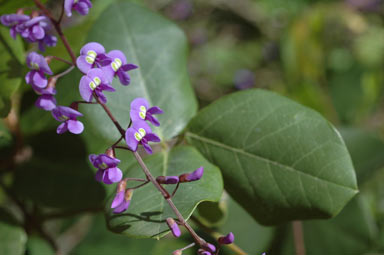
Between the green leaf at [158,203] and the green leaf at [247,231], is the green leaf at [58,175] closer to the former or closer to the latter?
the green leaf at [158,203]

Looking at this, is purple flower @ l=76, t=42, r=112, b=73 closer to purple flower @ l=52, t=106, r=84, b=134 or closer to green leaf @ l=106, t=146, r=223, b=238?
purple flower @ l=52, t=106, r=84, b=134

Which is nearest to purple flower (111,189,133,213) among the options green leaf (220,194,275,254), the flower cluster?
the flower cluster

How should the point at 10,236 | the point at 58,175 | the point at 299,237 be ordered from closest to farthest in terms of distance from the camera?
the point at 10,236, the point at 58,175, the point at 299,237

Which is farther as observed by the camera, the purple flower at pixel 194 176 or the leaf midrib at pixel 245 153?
the leaf midrib at pixel 245 153

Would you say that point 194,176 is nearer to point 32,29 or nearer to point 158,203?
point 158,203

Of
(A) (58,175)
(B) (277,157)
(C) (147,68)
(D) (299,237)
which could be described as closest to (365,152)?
(D) (299,237)

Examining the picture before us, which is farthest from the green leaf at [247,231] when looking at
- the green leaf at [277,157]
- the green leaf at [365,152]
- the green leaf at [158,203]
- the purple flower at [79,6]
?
the purple flower at [79,6]
